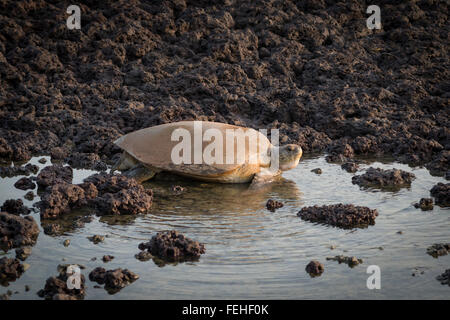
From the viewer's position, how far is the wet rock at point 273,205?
578 cm

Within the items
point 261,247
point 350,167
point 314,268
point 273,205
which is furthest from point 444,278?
point 350,167

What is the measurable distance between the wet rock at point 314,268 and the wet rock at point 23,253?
242 centimetres

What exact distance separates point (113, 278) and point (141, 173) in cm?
343

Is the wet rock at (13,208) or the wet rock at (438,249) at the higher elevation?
the wet rock at (13,208)

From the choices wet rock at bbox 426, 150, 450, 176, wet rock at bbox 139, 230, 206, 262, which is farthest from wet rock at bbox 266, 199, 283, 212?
wet rock at bbox 426, 150, 450, 176

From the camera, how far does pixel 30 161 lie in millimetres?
8070

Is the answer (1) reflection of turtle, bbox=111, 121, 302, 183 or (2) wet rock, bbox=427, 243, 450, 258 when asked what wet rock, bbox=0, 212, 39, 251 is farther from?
(2) wet rock, bbox=427, 243, 450, 258

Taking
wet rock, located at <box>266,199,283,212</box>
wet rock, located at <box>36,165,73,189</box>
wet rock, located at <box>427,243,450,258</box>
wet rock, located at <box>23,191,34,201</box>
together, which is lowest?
wet rock, located at <box>427,243,450,258</box>

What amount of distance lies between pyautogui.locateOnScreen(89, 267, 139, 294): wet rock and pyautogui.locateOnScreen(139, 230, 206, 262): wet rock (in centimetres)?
46

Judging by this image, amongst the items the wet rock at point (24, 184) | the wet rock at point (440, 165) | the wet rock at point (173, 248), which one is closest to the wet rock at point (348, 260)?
the wet rock at point (173, 248)

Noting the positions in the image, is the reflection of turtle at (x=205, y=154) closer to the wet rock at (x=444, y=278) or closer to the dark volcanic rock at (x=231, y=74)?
the dark volcanic rock at (x=231, y=74)

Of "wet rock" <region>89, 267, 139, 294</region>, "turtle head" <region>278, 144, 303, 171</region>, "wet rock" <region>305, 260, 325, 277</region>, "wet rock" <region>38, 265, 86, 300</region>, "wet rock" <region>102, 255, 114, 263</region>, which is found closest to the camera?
"wet rock" <region>38, 265, 86, 300</region>

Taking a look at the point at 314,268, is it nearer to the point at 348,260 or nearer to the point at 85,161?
the point at 348,260

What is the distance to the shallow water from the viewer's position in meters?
3.77
